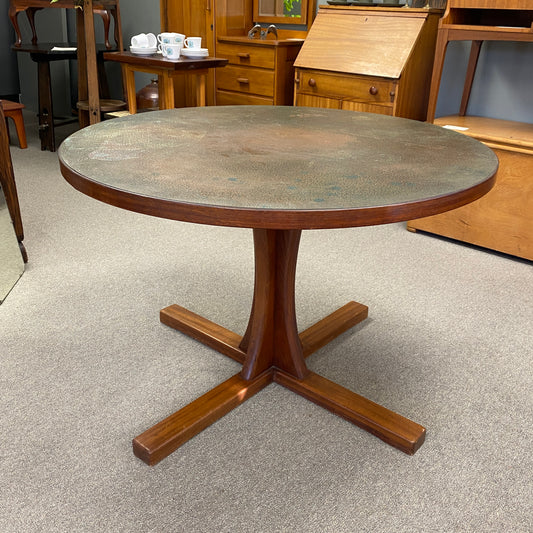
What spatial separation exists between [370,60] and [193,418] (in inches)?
91.7

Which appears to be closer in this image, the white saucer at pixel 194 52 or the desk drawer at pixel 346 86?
the desk drawer at pixel 346 86

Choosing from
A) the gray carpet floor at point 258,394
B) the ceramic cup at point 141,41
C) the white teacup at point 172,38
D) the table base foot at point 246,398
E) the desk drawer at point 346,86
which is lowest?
Result: the gray carpet floor at point 258,394

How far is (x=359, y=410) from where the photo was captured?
63.3 inches

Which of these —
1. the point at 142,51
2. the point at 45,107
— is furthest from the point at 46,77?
the point at 142,51

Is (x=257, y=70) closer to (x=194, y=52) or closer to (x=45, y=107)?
(x=194, y=52)

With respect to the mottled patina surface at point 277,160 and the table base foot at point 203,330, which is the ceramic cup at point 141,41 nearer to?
the mottled patina surface at point 277,160

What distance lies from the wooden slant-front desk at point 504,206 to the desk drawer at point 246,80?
1449mm

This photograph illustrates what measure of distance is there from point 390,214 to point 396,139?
0.61 metres

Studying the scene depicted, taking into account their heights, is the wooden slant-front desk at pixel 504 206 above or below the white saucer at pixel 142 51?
below

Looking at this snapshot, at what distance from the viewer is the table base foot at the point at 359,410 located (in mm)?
1526

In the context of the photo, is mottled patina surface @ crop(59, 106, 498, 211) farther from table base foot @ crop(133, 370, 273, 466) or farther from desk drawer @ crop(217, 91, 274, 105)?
desk drawer @ crop(217, 91, 274, 105)

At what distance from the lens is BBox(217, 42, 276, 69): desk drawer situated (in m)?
3.84

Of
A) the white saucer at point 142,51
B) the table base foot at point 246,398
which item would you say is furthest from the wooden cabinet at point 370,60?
the table base foot at point 246,398

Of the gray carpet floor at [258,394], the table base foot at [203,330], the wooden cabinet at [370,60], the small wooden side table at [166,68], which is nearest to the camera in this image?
the gray carpet floor at [258,394]
